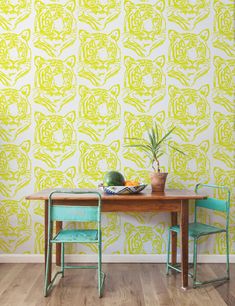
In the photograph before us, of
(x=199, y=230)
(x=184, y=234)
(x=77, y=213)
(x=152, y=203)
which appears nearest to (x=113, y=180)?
(x=152, y=203)

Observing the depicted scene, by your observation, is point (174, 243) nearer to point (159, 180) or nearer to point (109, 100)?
point (159, 180)

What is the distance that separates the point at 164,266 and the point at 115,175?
112cm

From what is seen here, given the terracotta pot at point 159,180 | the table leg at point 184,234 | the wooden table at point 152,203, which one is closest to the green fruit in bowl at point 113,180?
the wooden table at point 152,203

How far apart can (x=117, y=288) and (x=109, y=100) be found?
1.81 metres

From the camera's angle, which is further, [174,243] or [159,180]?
[174,243]

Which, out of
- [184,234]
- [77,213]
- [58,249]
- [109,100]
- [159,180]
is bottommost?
[58,249]

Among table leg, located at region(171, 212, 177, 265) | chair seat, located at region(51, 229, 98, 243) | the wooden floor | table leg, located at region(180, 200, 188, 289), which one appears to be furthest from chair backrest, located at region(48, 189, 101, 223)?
table leg, located at region(171, 212, 177, 265)

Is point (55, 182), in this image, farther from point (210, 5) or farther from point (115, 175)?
point (210, 5)

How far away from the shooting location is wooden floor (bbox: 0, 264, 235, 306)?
266 cm

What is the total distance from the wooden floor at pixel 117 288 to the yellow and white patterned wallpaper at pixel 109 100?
32 cm

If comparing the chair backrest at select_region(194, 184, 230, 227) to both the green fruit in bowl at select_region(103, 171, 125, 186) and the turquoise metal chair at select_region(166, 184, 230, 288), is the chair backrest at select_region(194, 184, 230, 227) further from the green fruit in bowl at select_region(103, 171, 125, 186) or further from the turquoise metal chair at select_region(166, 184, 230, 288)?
the green fruit in bowl at select_region(103, 171, 125, 186)

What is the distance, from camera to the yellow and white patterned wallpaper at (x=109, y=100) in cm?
364

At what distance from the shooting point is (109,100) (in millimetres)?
3645

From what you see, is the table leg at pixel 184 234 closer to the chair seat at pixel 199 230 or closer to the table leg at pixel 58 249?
the chair seat at pixel 199 230
